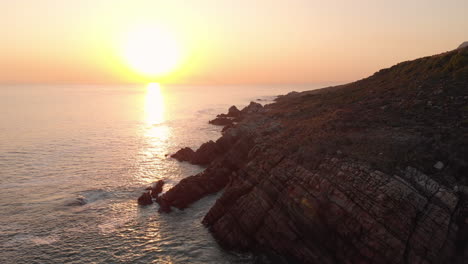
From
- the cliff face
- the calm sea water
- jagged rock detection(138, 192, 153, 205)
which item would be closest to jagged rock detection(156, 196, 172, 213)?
the cliff face

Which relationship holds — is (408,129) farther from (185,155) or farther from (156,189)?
(185,155)

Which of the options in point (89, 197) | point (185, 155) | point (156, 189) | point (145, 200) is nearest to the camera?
point (145, 200)

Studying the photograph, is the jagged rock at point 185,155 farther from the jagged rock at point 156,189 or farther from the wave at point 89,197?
the wave at point 89,197

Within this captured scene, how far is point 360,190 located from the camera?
2577 centimetres

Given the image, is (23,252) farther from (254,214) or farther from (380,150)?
(380,150)

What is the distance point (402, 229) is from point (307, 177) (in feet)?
32.1

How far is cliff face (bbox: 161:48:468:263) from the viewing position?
22297 millimetres

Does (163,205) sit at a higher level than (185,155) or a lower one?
lower

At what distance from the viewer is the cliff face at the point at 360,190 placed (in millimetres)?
22297

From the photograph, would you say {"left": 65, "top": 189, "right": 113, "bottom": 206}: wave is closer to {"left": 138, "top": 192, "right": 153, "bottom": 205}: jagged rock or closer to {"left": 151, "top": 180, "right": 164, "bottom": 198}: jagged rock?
{"left": 138, "top": 192, "right": 153, "bottom": 205}: jagged rock

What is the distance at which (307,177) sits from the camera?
30.0 meters

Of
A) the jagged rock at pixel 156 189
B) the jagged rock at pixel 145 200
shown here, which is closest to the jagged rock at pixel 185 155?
the jagged rock at pixel 156 189

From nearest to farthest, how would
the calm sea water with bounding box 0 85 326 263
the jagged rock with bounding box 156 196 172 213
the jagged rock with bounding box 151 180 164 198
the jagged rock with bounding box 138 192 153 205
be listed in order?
the calm sea water with bounding box 0 85 326 263 < the jagged rock with bounding box 156 196 172 213 < the jagged rock with bounding box 138 192 153 205 < the jagged rock with bounding box 151 180 164 198

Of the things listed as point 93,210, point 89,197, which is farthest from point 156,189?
point 89,197
